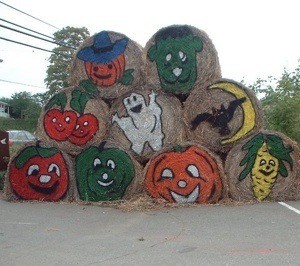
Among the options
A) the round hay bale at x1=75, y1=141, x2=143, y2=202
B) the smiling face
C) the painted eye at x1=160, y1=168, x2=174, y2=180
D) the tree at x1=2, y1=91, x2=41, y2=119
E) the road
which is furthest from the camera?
the tree at x1=2, y1=91, x2=41, y2=119

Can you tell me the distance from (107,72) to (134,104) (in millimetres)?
819

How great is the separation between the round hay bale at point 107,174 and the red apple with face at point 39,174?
1.11 feet

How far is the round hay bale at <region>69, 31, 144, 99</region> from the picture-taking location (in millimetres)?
8898

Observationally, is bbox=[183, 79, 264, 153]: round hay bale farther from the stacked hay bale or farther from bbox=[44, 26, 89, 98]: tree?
bbox=[44, 26, 89, 98]: tree

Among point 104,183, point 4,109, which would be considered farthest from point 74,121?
point 4,109

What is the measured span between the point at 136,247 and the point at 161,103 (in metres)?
3.79

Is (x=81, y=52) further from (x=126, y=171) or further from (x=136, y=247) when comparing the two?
(x=136, y=247)

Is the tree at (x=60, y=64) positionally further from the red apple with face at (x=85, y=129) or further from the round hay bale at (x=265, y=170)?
the round hay bale at (x=265, y=170)

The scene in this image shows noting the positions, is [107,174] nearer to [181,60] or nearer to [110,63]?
[110,63]

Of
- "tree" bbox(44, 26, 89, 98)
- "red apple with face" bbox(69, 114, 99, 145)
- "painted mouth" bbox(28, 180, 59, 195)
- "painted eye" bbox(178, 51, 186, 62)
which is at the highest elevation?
"tree" bbox(44, 26, 89, 98)

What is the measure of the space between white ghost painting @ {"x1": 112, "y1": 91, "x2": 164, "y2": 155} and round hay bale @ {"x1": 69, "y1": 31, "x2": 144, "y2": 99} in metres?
0.34

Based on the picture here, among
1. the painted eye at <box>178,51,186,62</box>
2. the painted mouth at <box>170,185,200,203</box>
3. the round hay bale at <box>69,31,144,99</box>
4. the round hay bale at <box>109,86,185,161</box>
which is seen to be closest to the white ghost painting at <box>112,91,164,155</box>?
the round hay bale at <box>109,86,185,161</box>

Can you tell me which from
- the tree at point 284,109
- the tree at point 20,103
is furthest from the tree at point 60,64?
the tree at point 284,109

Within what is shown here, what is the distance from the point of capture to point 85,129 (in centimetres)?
890
